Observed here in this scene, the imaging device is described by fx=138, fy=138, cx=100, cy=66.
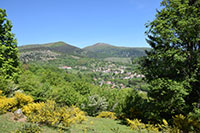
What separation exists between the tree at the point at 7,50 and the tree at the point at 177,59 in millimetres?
16398

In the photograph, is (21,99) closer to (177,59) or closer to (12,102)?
(12,102)

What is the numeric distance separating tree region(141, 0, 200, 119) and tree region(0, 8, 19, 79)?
16398mm

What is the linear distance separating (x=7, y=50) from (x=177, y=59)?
19.2 m

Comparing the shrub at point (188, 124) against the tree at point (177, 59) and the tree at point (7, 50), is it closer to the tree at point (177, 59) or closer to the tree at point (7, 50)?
the tree at point (177, 59)

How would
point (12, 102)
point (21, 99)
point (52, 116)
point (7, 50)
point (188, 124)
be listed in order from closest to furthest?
1. point (52, 116)
2. point (188, 124)
3. point (12, 102)
4. point (21, 99)
5. point (7, 50)

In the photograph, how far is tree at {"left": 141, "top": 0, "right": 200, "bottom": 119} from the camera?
39.2ft

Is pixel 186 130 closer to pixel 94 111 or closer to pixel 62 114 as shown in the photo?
pixel 62 114

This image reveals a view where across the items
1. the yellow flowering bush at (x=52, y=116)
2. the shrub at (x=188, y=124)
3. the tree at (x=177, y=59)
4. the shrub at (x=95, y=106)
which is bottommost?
the shrub at (x=95, y=106)

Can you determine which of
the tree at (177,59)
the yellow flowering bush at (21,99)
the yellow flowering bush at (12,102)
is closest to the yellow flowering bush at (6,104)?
the yellow flowering bush at (12,102)

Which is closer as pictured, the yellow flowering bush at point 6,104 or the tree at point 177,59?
the tree at point 177,59

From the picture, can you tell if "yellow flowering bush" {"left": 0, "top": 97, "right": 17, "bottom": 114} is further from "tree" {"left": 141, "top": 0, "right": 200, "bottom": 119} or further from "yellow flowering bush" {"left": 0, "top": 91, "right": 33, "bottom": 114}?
"tree" {"left": 141, "top": 0, "right": 200, "bottom": 119}

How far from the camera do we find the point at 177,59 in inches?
476

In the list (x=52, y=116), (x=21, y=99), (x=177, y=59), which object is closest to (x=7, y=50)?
(x=21, y=99)

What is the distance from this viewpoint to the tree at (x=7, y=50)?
54.7 feet
